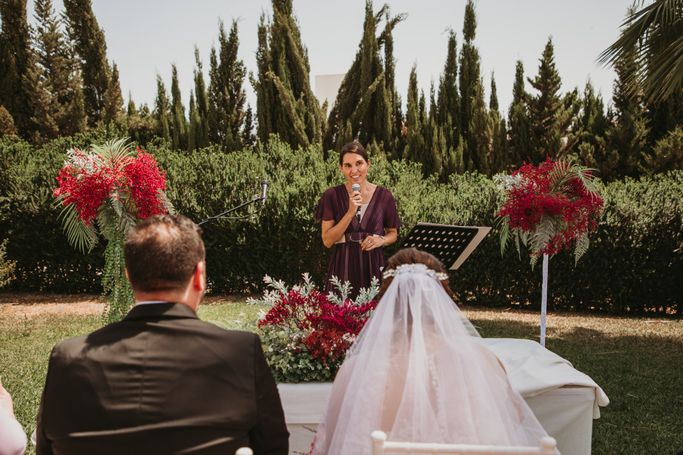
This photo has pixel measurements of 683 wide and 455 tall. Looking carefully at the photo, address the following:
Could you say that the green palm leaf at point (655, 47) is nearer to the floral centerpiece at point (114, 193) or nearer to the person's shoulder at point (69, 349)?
the floral centerpiece at point (114, 193)

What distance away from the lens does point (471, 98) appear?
18.3 m

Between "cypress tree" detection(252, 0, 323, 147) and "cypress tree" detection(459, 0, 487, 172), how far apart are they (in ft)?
15.0

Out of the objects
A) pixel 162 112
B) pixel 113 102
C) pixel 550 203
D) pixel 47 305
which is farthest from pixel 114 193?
pixel 113 102

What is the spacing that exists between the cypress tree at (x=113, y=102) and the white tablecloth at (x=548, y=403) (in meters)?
20.8

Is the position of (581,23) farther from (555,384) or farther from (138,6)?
(555,384)

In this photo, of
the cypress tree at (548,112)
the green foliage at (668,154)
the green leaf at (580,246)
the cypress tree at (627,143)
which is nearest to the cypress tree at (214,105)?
the cypress tree at (548,112)

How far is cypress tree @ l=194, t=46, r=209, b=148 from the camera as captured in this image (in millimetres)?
19484

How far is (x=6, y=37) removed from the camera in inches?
896

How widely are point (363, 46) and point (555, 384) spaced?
15691 mm

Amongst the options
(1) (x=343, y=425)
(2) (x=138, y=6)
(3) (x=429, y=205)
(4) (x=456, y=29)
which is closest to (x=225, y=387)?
(1) (x=343, y=425)

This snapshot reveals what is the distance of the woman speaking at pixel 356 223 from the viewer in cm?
489

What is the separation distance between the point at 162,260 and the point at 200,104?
19.0 m

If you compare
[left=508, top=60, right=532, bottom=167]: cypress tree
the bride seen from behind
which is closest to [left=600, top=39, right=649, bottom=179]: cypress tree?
[left=508, top=60, right=532, bottom=167]: cypress tree

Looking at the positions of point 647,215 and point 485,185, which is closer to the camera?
point 647,215
